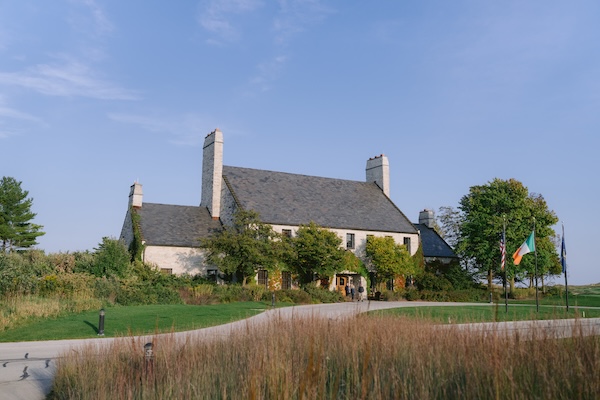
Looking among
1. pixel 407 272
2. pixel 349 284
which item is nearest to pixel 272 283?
pixel 349 284

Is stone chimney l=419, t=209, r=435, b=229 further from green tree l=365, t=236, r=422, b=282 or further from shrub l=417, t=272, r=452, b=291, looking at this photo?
green tree l=365, t=236, r=422, b=282

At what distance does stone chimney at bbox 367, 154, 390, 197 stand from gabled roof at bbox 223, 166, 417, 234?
75 cm

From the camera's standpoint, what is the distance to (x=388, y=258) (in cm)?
3753

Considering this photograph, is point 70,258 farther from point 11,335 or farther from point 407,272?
point 407,272

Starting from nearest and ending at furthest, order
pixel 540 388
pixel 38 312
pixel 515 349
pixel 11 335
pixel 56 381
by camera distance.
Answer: pixel 540 388
pixel 515 349
pixel 56 381
pixel 11 335
pixel 38 312

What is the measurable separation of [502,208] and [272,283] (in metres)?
22.4

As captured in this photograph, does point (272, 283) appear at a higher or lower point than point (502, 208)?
lower

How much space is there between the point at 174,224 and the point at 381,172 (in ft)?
62.6

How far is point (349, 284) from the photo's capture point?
1500 inches

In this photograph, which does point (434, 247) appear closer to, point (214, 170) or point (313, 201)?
point (313, 201)

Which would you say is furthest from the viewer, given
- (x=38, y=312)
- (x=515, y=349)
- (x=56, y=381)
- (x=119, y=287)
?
(x=119, y=287)

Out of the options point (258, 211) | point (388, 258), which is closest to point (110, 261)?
point (258, 211)

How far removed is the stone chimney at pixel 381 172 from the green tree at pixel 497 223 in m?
7.77

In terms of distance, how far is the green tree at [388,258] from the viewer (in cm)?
3750
